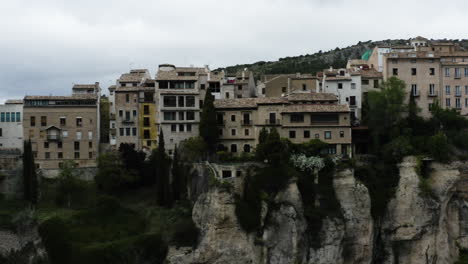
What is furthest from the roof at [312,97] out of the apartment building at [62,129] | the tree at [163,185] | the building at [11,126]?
the building at [11,126]

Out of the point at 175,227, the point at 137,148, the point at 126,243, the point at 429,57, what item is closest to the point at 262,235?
the point at 175,227

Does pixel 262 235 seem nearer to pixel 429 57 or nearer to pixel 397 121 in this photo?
pixel 397 121

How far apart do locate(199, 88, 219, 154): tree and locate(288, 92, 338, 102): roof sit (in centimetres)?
856

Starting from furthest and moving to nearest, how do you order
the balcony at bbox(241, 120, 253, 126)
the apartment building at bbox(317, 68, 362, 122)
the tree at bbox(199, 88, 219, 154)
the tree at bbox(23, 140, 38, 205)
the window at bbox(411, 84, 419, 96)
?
the apartment building at bbox(317, 68, 362, 122) < the window at bbox(411, 84, 419, 96) < the balcony at bbox(241, 120, 253, 126) < the tree at bbox(199, 88, 219, 154) < the tree at bbox(23, 140, 38, 205)

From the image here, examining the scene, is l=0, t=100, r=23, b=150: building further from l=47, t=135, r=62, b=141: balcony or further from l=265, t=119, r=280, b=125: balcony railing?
l=265, t=119, r=280, b=125: balcony railing

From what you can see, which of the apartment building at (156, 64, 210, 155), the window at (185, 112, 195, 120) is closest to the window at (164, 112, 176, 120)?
the apartment building at (156, 64, 210, 155)

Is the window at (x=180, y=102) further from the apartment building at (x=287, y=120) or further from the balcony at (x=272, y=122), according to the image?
the balcony at (x=272, y=122)

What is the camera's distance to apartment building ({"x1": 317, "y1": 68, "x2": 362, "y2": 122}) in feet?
220

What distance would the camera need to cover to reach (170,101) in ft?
208

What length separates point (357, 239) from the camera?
55625 millimetres

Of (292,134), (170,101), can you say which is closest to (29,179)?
(170,101)

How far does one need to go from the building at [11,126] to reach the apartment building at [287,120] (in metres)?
21.6

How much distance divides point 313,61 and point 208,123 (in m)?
71.3

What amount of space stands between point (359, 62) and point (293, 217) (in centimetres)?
3210
